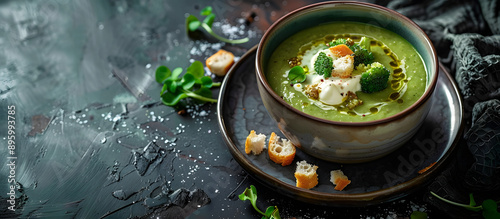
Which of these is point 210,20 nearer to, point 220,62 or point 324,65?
point 220,62

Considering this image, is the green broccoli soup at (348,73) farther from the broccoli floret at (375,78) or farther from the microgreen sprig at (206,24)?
the microgreen sprig at (206,24)

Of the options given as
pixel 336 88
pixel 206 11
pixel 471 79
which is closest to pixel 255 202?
pixel 336 88

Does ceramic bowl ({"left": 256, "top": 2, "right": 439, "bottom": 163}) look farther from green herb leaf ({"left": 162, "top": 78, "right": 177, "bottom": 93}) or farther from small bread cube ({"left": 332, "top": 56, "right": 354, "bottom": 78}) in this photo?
green herb leaf ({"left": 162, "top": 78, "right": 177, "bottom": 93})

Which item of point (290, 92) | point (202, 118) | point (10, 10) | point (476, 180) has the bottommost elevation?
point (476, 180)

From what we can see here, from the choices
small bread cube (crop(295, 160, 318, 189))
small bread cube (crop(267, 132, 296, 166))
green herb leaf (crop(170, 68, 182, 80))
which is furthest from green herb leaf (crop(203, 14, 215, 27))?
small bread cube (crop(295, 160, 318, 189))

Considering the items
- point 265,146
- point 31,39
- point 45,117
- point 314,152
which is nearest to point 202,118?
point 265,146

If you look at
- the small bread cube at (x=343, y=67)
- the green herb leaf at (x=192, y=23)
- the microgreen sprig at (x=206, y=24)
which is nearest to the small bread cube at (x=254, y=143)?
the small bread cube at (x=343, y=67)

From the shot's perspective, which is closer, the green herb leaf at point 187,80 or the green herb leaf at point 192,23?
the green herb leaf at point 187,80

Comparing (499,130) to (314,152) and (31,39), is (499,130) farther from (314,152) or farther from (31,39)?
(31,39)
